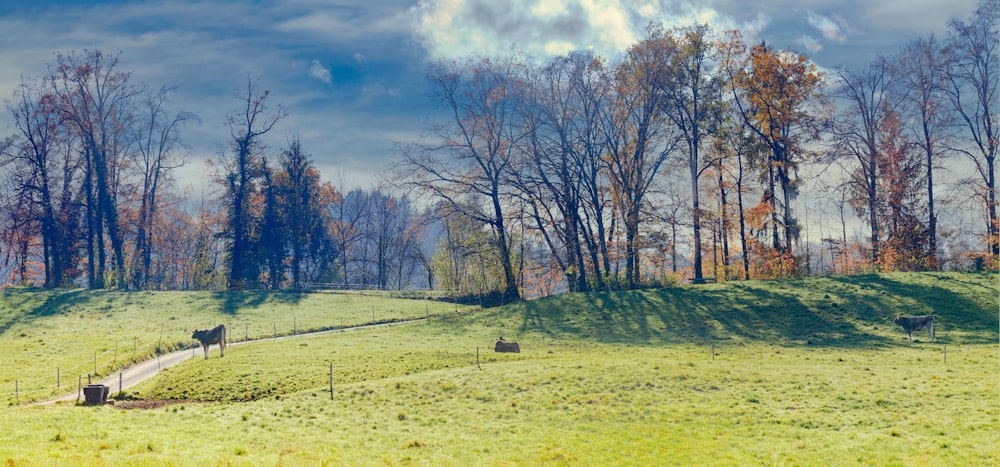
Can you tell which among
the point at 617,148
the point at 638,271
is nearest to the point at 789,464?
the point at 638,271

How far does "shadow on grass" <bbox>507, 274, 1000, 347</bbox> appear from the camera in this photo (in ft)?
119

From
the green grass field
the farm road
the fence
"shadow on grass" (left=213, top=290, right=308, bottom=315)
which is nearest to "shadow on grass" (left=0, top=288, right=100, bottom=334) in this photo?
the green grass field

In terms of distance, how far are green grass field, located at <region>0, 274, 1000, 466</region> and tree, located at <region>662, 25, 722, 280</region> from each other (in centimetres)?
1025

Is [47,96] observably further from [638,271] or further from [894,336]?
[894,336]

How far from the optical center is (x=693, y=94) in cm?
5075

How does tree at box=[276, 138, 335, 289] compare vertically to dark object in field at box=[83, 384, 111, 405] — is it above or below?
above

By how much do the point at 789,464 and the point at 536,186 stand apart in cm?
3985

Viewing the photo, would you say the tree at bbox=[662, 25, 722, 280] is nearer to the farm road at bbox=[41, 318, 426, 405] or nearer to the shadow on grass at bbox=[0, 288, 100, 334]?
the farm road at bbox=[41, 318, 426, 405]

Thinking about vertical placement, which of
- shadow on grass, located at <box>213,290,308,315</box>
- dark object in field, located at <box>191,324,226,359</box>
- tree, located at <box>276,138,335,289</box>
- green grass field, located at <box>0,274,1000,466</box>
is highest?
tree, located at <box>276,138,335,289</box>

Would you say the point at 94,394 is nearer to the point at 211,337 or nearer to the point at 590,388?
the point at 211,337

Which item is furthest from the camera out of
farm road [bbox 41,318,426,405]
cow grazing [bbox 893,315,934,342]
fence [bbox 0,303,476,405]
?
cow grazing [bbox 893,315,934,342]

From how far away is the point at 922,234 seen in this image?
51750 millimetres

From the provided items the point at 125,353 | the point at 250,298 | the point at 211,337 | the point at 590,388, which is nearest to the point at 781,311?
the point at 590,388

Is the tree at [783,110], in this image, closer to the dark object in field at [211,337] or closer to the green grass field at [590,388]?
the green grass field at [590,388]
